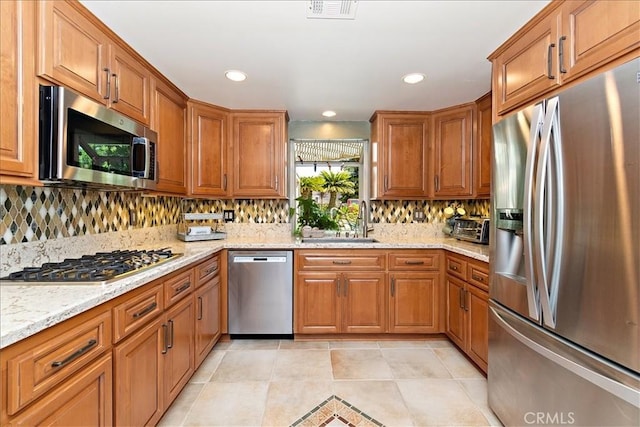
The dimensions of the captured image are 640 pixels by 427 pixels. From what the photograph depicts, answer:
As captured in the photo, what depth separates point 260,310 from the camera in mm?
2840

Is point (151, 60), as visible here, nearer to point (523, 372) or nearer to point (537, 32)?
point (537, 32)

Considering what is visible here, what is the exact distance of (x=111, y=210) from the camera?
2262 mm

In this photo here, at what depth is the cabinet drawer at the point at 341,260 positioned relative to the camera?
2848mm

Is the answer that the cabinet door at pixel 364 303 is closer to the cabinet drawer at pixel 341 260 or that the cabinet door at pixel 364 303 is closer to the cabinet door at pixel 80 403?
the cabinet drawer at pixel 341 260

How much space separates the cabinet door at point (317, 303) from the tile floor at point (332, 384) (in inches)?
5.7

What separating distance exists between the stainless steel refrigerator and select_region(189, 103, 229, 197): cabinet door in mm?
2428

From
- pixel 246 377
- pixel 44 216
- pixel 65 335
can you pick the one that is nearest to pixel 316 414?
pixel 246 377

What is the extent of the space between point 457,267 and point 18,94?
2869 mm

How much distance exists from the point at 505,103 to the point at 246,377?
247 centimetres

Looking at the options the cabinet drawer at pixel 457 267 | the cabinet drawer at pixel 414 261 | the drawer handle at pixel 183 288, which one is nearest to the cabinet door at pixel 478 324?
the cabinet drawer at pixel 457 267

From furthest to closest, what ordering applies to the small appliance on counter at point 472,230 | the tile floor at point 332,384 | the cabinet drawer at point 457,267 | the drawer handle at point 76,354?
the small appliance on counter at point 472,230
the cabinet drawer at point 457,267
the tile floor at point 332,384
the drawer handle at point 76,354

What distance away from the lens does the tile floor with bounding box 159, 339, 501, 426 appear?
1822 millimetres

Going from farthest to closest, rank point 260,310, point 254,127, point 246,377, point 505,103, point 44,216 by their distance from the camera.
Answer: point 254,127
point 260,310
point 246,377
point 505,103
point 44,216

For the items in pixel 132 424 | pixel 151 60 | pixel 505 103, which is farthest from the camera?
pixel 151 60
